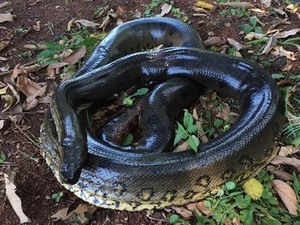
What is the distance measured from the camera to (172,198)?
364 centimetres

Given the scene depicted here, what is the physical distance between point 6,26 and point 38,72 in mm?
1339

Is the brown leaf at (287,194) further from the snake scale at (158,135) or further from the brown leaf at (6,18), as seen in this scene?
the brown leaf at (6,18)

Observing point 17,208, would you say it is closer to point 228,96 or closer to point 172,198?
point 172,198

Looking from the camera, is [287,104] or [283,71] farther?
[283,71]

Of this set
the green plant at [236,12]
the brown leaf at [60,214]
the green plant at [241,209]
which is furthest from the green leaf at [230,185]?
the green plant at [236,12]

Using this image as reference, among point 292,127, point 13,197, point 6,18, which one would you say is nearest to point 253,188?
point 292,127

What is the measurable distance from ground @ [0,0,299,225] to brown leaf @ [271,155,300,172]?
106 centimetres

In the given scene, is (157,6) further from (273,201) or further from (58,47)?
(273,201)

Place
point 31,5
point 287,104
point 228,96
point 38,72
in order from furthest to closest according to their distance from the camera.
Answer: point 31,5, point 38,72, point 228,96, point 287,104

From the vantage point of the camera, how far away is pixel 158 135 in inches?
163

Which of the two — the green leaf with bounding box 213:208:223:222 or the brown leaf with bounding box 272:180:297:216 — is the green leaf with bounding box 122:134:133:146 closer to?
the green leaf with bounding box 213:208:223:222

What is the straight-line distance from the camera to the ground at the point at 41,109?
377 cm

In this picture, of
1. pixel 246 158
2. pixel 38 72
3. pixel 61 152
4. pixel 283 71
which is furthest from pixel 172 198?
pixel 38 72

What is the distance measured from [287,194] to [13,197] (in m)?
2.18
